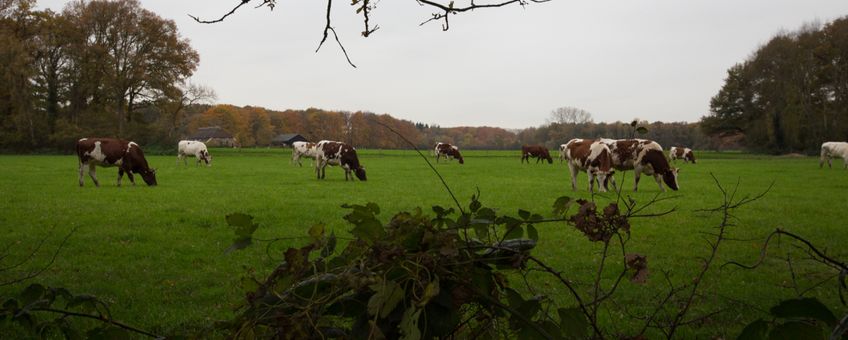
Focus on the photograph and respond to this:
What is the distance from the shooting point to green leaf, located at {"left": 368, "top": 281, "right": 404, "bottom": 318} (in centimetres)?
100

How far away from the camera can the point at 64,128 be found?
184ft

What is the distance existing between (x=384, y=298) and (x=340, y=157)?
23.2 metres

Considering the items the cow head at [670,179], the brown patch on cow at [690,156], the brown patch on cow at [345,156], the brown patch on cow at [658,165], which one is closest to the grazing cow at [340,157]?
the brown patch on cow at [345,156]

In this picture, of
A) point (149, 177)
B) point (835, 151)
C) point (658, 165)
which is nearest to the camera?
point (658, 165)

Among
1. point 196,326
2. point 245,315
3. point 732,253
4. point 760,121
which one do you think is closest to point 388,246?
point 245,315

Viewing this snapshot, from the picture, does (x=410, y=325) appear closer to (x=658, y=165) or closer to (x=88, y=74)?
(x=658, y=165)

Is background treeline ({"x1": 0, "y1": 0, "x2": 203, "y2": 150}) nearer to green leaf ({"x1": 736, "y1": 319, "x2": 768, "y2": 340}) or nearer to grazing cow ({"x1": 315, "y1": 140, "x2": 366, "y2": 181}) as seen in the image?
grazing cow ({"x1": 315, "y1": 140, "x2": 366, "y2": 181})

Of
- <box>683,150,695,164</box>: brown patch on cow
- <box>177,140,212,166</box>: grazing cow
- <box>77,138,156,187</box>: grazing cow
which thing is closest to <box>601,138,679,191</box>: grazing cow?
<box>77,138,156,187</box>: grazing cow

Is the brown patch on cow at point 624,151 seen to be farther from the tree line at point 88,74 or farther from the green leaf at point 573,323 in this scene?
the tree line at point 88,74

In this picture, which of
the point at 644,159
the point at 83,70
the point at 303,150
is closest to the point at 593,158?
the point at 644,159

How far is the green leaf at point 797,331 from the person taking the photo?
107 cm

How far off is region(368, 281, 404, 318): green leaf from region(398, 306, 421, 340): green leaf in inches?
1.1

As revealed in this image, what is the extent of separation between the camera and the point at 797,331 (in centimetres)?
108

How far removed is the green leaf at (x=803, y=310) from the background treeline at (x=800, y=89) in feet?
221
